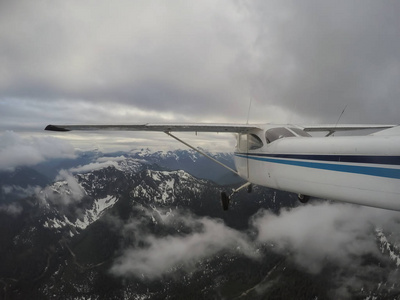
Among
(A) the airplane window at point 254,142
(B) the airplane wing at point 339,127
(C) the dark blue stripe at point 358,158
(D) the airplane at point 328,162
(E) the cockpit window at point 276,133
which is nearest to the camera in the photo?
(C) the dark blue stripe at point 358,158

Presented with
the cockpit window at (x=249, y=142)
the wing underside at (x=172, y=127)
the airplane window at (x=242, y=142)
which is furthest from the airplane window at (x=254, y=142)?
the airplane window at (x=242, y=142)

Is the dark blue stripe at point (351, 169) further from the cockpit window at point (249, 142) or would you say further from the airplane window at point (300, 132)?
the cockpit window at point (249, 142)

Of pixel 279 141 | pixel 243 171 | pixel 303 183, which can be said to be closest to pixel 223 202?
pixel 243 171

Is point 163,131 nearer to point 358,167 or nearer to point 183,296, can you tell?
point 358,167

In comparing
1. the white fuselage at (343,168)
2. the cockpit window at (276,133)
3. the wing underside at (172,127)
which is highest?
the wing underside at (172,127)

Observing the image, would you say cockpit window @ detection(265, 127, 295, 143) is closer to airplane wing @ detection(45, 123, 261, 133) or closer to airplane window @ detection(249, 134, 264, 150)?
airplane window @ detection(249, 134, 264, 150)

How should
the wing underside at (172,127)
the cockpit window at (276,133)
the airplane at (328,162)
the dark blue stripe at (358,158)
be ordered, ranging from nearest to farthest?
the dark blue stripe at (358,158) → the airplane at (328,162) → the cockpit window at (276,133) → the wing underside at (172,127)

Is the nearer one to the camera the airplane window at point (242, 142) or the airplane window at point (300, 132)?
the airplane window at point (300, 132)
